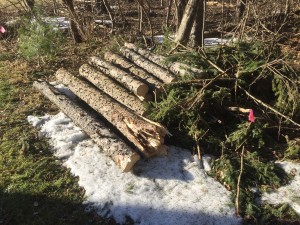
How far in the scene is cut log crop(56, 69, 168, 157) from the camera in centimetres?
476

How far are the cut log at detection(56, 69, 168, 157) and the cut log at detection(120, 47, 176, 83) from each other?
83cm

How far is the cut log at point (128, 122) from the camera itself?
476 centimetres

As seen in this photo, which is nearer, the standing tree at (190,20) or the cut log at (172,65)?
the cut log at (172,65)

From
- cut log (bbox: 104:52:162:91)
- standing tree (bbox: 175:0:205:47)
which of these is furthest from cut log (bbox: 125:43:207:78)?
standing tree (bbox: 175:0:205:47)

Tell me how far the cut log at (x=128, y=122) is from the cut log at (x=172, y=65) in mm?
1077

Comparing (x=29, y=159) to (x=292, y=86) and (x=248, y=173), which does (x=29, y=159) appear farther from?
(x=292, y=86)

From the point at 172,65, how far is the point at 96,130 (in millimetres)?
1740

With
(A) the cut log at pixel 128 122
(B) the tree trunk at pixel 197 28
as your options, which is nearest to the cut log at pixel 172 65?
(A) the cut log at pixel 128 122

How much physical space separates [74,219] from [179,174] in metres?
1.49

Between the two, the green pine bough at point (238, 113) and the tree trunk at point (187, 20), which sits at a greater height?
the tree trunk at point (187, 20)

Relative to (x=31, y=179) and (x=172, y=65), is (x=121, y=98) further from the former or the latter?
(x=31, y=179)

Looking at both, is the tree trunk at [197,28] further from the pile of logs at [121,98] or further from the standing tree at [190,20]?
the pile of logs at [121,98]

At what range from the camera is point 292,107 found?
17.1 ft

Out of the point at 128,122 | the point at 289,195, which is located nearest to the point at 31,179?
the point at 128,122
